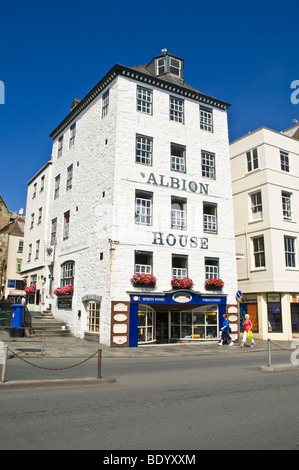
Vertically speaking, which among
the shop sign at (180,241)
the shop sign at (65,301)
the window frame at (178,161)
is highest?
the window frame at (178,161)

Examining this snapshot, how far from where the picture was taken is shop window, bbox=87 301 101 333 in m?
21.5

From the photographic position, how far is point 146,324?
21031 mm

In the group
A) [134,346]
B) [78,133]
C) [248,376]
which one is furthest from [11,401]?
[78,133]

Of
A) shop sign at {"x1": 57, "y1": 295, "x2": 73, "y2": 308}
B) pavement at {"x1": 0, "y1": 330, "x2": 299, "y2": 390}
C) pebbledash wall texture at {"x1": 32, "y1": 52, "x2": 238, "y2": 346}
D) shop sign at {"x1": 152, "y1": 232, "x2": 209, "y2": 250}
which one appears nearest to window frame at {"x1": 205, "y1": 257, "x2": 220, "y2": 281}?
pebbledash wall texture at {"x1": 32, "y1": 52, "x2": 238, "y2": 346}

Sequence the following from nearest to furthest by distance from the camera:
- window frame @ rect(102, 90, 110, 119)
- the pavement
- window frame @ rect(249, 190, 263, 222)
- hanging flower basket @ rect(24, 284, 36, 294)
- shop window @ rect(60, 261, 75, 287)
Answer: the pavement < window frame @ rect(102, 90, 110, 119) < shop window @ rect(60, 261, 75, 287) < window frame @ rect(249, 190, 263, 222) < hanging flower basket @ rect(24, 284, 36, 294)

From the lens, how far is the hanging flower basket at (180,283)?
21.6m

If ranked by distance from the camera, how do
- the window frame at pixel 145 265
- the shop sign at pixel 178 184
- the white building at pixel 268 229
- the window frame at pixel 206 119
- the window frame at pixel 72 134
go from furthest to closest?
the window frame at pixel 72 134 → the white building at pixel 268 229 → the window frame at pixel 206 119 → the shop sign at pixel 178 184 → the window frame at pixel 145 265

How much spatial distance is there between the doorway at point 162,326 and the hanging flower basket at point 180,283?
2284mm

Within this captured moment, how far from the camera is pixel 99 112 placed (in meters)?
24.9

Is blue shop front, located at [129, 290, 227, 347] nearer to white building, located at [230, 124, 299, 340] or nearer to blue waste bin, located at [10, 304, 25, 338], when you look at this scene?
white building, located at [230, 124, 299, 340]

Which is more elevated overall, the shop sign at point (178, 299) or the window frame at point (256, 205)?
the window frame at point (256, 205)

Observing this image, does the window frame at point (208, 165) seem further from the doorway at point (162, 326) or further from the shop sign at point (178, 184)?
the doorway at point (162, 326)

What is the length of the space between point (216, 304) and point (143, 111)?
1253cm

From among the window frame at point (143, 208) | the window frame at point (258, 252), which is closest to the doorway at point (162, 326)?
the window frame at point (143, 208)
